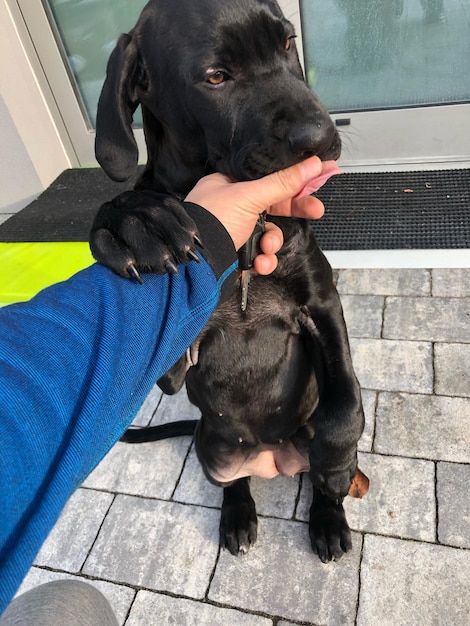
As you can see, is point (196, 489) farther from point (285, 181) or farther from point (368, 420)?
point (285, 181)

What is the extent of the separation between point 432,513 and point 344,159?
10.4ft

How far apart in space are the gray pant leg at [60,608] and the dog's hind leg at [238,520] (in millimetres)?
881

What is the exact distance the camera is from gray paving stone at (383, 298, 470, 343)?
9.89 ft

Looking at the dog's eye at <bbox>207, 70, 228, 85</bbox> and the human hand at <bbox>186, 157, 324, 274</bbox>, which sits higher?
the dog's eye at <bbox>207, 70, 228, 85</bbox>

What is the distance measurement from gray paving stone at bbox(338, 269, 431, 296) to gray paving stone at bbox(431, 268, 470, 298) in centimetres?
5

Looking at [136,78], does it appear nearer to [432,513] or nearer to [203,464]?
[203,464]

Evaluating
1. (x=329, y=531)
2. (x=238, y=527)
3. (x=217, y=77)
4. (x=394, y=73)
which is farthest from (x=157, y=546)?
(x=394, y=73)

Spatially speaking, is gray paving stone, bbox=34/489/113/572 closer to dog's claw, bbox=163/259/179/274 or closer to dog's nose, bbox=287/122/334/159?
dog's claw, bbox=163/259/179/274

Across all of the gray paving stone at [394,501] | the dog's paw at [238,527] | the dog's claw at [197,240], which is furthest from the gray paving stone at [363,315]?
the dog's claw at [197,240]

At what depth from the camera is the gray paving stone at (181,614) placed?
212 cm

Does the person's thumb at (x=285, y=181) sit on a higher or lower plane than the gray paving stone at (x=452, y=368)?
higher

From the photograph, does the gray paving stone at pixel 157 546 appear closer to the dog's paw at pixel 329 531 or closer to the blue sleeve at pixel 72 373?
the dog's paw at pixel 329 531

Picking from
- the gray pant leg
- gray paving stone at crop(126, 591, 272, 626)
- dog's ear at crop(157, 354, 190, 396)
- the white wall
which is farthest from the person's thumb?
the white wall

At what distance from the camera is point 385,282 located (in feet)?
11.3
